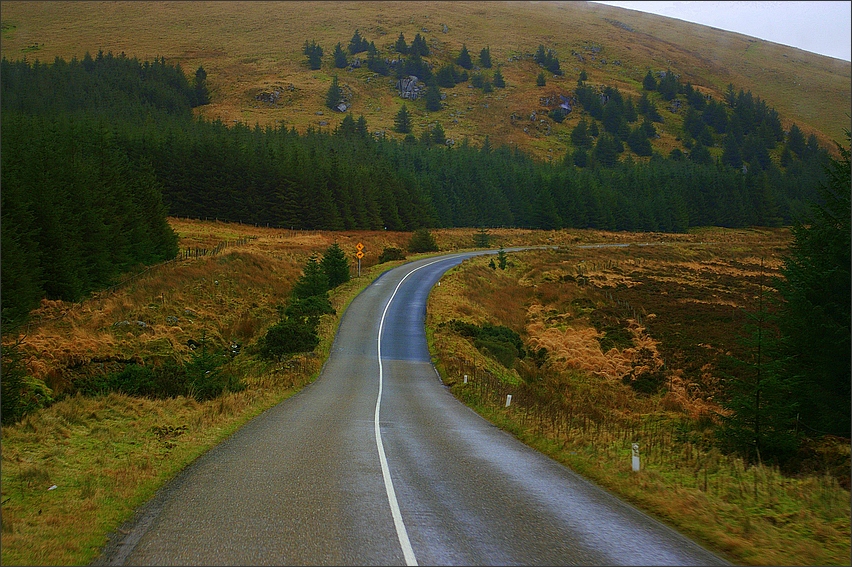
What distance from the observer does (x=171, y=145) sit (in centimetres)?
8244

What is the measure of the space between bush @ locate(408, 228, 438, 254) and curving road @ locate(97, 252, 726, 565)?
60.7 metres

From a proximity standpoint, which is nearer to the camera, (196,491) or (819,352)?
(196,491)

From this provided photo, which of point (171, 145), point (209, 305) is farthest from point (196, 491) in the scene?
point (171, 145)

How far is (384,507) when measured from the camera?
25.8 feet

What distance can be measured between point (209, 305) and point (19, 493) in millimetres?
28598

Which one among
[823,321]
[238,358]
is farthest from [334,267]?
[823,321]

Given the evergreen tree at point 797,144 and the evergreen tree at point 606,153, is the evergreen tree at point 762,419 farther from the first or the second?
the evergreen tree at point 797,144

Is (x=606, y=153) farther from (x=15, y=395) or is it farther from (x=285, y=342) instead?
(x=15, y=395)

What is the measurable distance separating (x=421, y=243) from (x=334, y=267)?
1170 inches

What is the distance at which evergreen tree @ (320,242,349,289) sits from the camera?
1832 inches

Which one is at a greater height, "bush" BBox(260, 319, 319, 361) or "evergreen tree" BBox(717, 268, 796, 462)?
"evergreen tree" BBox(717, 268, 796, 462)

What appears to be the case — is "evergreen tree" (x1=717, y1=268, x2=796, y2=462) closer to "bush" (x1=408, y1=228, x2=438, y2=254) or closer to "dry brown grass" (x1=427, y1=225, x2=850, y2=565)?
"dry brown grass" (x1=427, y1=225, x2=850, y2=565)

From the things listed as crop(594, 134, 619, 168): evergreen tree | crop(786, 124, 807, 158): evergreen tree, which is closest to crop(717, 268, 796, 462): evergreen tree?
crop(594, 134, 619, 168): evergreen tree

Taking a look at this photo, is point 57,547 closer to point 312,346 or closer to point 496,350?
point 312,346
